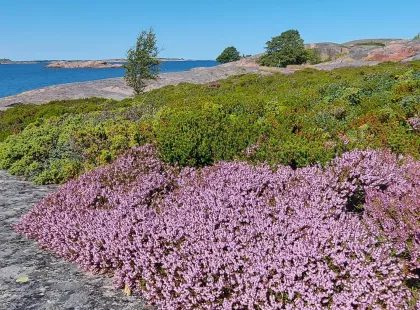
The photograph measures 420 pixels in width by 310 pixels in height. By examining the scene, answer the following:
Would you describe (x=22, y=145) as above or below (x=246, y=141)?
below

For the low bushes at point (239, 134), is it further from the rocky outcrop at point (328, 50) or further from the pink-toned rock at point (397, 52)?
the rocky outcrop at point (328, 50)

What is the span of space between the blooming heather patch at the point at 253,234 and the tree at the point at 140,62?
31.5m

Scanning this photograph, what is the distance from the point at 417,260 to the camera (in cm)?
382

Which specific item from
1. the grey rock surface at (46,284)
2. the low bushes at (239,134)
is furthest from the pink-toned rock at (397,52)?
the grey rock surface at (46,284)

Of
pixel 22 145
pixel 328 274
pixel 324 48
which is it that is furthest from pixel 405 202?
pixel 324 48

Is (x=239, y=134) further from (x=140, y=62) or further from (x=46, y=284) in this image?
(x=140, y=62)

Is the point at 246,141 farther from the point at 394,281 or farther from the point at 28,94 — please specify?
the point at 28,94

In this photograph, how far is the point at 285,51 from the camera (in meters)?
75.5

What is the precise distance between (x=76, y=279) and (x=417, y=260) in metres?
3.79

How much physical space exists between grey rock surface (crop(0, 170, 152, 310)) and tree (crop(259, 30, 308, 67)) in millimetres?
72520

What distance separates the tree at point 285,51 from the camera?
74250 mm

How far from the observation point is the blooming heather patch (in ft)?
11.5

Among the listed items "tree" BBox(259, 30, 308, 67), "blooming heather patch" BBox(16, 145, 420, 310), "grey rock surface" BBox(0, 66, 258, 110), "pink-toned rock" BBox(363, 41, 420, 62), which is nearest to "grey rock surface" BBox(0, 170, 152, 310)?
"blooming heather patch" BBox(16, 145, 420, 310)

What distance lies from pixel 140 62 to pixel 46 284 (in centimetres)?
3353
